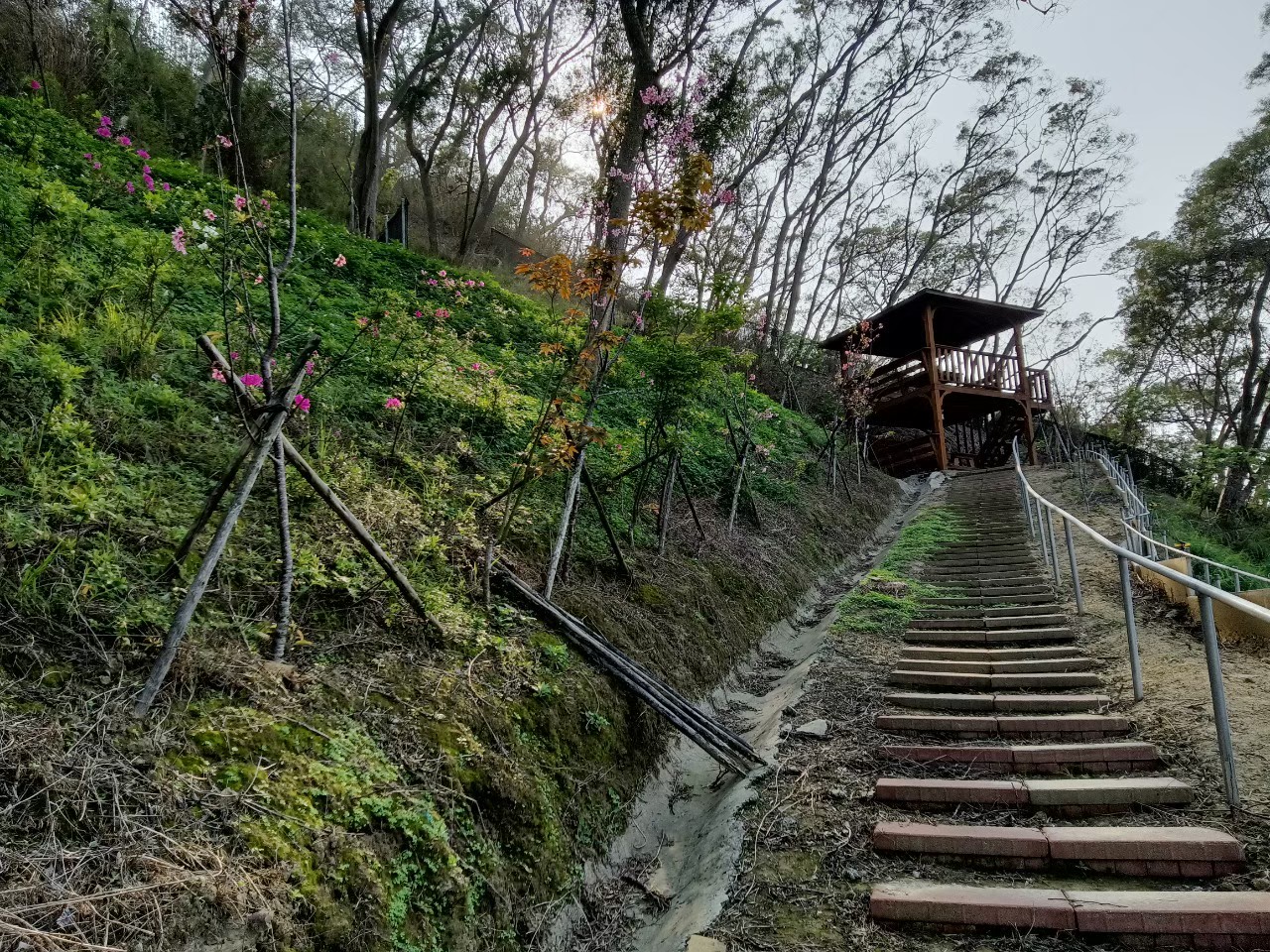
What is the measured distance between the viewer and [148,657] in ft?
7.59

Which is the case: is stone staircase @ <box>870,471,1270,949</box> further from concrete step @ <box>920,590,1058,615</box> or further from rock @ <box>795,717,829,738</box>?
concrete step @ <box>920,590,1058,615</box>

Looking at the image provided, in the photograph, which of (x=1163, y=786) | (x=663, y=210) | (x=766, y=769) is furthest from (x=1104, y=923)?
(x=663, y=210)

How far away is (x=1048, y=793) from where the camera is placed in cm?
281

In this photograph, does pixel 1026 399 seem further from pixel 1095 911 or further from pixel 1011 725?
pixel 1095 911

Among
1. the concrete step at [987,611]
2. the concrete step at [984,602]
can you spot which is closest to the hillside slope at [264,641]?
the concrete step at [987,611]

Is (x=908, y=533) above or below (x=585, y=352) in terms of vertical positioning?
below

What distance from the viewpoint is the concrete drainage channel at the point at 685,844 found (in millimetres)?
2760

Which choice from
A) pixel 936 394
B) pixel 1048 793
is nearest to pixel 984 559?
pixel 1048 793

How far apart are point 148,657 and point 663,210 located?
379cm

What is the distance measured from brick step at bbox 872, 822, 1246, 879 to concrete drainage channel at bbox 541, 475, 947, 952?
85 centimetres

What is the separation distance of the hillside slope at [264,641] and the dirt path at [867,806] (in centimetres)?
91

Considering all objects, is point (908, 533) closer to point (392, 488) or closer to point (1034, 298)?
point (392, 488)

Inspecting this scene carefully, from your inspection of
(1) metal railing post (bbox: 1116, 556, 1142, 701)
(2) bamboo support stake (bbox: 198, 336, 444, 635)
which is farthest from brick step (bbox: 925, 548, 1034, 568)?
(2) bamboo support stake (bbox: 198, 336, 444, 635)

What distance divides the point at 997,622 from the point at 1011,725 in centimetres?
219
